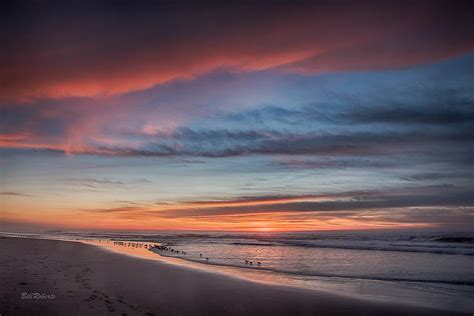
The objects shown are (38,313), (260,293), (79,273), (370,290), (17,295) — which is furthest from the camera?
(79,273)

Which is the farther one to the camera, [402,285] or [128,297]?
[402,285]

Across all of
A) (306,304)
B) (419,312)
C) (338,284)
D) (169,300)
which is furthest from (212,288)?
(419,312)

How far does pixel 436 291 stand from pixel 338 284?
4.24 meters

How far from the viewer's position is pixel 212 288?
15391mm

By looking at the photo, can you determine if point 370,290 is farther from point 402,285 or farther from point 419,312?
point 419,312

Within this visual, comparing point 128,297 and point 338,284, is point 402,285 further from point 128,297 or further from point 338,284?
point 128,297

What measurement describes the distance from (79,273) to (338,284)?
12529mm

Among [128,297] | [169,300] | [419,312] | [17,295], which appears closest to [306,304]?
[419,312]

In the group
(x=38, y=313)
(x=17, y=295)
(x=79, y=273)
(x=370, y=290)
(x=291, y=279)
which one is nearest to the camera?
(x=38, y=313)

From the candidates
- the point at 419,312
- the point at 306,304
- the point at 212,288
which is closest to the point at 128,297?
the point at 212,288

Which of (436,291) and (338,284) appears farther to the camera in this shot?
(338,284)

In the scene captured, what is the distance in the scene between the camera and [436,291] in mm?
15938

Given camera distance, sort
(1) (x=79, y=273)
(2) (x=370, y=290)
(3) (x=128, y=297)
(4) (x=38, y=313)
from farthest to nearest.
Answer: (1) (x=79, y=273), (2) (x=370, y=290), (3) (x=128, y=297), (4) (x=38, y=313)

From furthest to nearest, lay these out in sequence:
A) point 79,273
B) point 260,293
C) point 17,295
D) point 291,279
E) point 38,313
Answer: point 291,279 → point 79,273 → point 260,293 → point 17,295 → point 38,313
